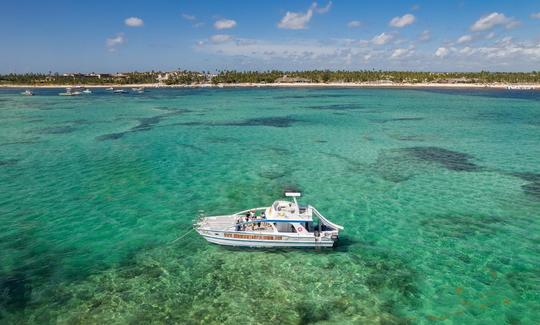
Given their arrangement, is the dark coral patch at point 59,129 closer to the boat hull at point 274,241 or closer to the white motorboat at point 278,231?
the white motorboat at point 278,231

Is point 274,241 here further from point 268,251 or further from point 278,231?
point 268,251

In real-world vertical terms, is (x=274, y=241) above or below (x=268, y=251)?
above

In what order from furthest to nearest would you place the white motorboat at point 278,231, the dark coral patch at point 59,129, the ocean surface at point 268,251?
the dark coral patch at point 59,129 → the white motorboat at point 278,231 → the ocean surface at point 268,251

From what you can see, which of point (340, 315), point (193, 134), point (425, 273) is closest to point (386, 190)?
A: point (425, 273)

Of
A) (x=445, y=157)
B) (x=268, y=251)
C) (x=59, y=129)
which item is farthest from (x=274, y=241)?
(x=59, y=129)

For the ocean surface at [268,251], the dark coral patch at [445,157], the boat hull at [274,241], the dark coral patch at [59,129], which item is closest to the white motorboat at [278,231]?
the boat hull at [274,241]

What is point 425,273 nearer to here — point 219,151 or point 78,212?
point 78,212
